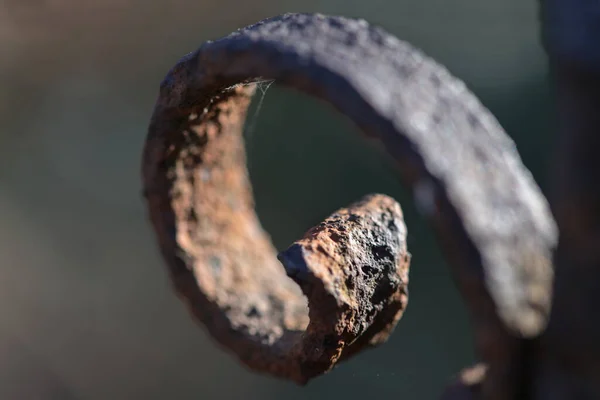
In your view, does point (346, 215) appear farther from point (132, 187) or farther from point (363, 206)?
Answer: point (132, 187)

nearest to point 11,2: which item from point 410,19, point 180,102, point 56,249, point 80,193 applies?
point 80,193

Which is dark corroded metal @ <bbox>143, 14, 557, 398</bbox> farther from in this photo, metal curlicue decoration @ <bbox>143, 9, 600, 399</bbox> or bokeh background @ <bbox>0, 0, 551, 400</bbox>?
bokeh background @ <bbox>0, 0, 551, 400</bbox>

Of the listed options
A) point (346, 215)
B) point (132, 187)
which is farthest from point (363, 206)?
point (132, 187)

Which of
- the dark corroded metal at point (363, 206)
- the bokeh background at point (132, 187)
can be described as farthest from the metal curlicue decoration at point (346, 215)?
the bokeh background at point (132, 187)

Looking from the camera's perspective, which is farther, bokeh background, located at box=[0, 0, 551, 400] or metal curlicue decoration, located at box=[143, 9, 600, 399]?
bokeh background, located at box=[0, 0, 551, 400]

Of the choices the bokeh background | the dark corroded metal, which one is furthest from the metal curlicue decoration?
the bokeh background

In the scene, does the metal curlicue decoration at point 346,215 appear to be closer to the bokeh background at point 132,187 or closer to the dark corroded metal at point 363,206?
the dark corroded metal at point 363,206
